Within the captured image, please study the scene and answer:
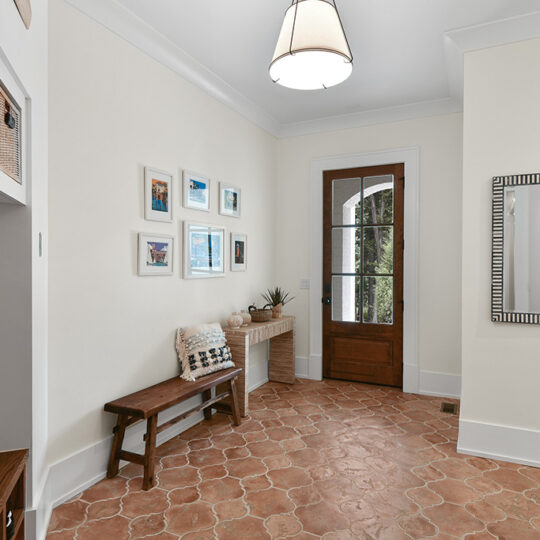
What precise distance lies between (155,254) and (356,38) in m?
2.14

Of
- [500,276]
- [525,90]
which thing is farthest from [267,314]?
[525,90]

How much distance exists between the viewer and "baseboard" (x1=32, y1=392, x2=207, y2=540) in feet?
6.08

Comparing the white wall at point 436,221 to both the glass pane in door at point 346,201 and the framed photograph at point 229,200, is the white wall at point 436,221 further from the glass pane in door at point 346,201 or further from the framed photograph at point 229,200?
the framed photograph at point 229,200

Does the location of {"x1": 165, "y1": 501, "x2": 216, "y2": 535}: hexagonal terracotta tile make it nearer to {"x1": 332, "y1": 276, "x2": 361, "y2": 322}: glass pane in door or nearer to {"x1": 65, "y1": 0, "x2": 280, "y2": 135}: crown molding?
{"x1": 332, "y1": 276, "x2": 361, "y2": 322}: glass pane in door

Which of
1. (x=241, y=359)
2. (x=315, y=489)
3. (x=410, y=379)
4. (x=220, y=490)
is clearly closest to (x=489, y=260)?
(x=410, y=379)

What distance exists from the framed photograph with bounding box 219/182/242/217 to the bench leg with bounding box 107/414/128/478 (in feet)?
6.42

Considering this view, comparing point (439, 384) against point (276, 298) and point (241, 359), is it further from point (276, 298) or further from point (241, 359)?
point (241, 359)

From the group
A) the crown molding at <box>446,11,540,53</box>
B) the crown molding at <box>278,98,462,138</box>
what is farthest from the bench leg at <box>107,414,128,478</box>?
the crown molding at <box>278,98,462,138</box>

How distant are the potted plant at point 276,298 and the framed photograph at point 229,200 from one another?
1.02m

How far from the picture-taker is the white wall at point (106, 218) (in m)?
2.22

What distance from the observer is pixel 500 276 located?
2754mm

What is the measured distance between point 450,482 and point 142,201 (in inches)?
106

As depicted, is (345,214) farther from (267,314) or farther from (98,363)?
(98,363)

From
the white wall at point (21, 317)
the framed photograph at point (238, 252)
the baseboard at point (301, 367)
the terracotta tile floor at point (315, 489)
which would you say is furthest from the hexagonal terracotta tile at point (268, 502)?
the baseboard at point (301, 367)
